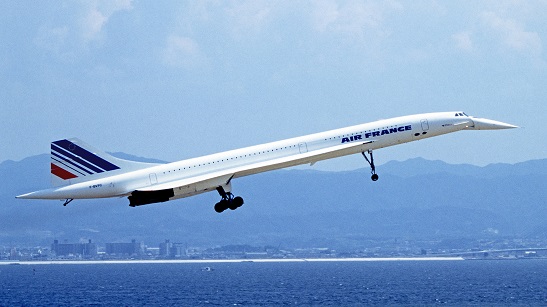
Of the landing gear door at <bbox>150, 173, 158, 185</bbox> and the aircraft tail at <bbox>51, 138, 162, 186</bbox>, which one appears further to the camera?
the landing gear door at <bbox>150, 173, 158, 185</bbox>

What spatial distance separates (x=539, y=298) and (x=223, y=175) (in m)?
83.6

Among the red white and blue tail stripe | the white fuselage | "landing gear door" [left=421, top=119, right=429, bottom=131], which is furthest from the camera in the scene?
"landing gear door" [left=421, top=119, right=429, bottom=131]

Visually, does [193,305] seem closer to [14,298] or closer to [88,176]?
[14,298]

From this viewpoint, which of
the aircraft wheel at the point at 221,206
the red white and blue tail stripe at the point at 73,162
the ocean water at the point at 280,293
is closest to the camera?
the red white and blue tail stripe at the point at 73,162

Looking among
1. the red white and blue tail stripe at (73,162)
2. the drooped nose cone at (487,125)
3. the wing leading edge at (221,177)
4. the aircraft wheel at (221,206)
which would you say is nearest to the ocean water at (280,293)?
the drooped nose cone at (487,125)

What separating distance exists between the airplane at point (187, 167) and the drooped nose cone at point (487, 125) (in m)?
4.61

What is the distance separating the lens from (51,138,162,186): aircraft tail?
40.9 metres

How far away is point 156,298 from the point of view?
117 metres

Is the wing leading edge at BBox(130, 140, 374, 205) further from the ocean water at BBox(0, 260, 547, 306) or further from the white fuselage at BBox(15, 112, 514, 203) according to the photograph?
the ocean water at BBox(0, 260, 547, 306)

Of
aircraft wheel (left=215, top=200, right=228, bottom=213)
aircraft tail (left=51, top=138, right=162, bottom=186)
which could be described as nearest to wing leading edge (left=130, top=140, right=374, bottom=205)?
aircraft wheel (left=215, top=200, right=228, bottom=213)

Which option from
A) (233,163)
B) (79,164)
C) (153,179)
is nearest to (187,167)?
(153,179)

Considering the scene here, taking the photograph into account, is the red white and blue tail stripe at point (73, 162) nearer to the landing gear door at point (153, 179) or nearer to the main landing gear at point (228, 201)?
the landing gear door at point (153, 179)

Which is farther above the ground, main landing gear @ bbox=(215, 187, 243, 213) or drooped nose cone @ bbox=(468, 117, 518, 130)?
drooped nose cone @ bbox=(468, 117, 518, 130)

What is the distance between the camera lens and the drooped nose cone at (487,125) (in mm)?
44719
